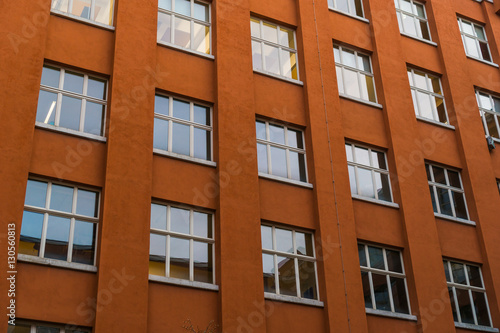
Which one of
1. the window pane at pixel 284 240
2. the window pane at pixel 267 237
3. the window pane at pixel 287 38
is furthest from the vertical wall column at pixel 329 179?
the window pane at pixel 267 237

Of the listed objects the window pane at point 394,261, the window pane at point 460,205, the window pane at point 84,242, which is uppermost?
the window pane at point 460,205

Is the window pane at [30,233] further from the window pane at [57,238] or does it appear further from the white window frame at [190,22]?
the white window frame at [190,22]

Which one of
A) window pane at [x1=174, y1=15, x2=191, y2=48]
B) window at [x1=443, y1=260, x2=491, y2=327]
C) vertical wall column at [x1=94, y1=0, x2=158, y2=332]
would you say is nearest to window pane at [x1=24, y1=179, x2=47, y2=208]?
vertical wall column at [x1=94, y1=0, x2=158, y2=332]

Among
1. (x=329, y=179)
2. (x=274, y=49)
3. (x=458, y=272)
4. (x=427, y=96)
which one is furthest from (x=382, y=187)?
(x=274, y=49)

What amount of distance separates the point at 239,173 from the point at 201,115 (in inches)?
86.8

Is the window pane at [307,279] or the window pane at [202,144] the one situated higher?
the window pane at [202,144]

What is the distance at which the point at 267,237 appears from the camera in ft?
58.4

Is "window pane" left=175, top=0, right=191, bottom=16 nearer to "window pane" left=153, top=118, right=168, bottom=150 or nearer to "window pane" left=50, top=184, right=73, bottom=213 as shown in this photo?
"window pane" left=153, top=118, right=168, bottom=150

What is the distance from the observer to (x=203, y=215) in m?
17.2

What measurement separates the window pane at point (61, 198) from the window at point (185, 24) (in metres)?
5.69

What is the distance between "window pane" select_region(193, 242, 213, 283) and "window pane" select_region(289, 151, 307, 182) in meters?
3.86

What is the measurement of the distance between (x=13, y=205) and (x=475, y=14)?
800 inches

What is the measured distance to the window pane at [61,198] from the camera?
50.8 ft

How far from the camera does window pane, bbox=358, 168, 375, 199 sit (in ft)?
65.9
